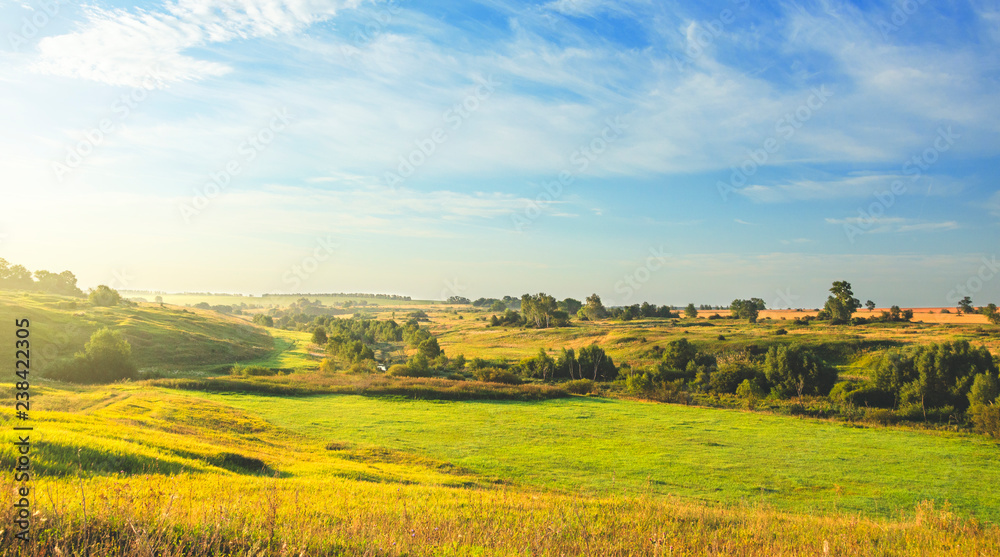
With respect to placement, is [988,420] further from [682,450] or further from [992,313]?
[992,313]

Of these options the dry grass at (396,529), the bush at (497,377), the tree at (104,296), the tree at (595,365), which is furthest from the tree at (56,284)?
the dry grass at (396,529)

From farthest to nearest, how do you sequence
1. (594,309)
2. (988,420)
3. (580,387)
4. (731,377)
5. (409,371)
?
1. (594,309)
2. (409,371)
3. (580,387)
4. (731,377)
5. (988,420)

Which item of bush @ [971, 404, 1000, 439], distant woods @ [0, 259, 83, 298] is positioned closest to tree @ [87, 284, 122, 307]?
distant woods @ [0, 259, 83, 298]

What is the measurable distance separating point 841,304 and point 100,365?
147696 millimetres

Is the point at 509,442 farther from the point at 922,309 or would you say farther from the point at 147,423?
the point at 922,309

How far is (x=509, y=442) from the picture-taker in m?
34.6

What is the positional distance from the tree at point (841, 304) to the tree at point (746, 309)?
20923 millimetres

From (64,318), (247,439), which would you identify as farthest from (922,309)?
(64,318)

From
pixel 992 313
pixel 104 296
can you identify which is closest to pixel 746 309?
pixel 992 313

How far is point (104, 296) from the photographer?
122562 millimetres

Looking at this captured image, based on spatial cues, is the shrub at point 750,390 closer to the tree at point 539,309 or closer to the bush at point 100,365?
the bush at point 100,365

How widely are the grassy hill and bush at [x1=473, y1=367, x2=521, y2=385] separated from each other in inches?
1923

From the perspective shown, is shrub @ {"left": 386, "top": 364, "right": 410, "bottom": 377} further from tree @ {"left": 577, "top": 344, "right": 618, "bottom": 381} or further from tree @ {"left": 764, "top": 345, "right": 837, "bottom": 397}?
tree @ {"left": 764, "top": 345, "right": 837, "bottom": 397}

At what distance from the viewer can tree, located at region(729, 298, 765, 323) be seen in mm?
141625
